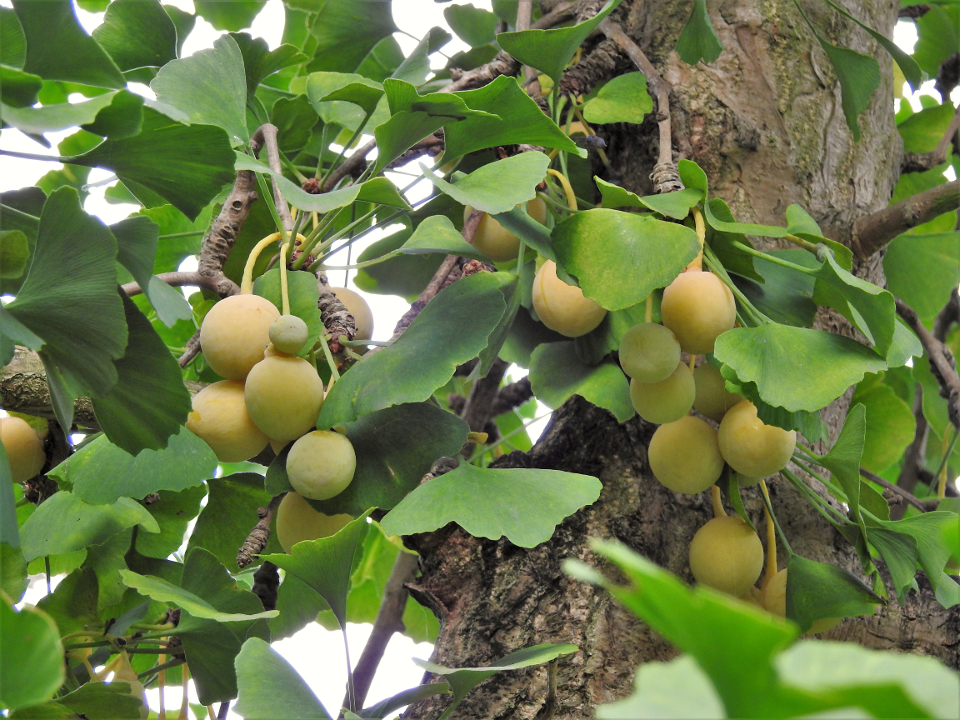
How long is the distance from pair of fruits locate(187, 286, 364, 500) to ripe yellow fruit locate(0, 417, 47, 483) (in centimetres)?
28

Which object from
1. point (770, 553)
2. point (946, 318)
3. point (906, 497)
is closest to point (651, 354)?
point (770, 553)

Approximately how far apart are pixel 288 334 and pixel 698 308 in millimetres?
326

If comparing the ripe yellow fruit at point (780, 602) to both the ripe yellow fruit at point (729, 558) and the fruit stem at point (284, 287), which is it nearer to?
the ripe yellow fruit at point (729, 558)

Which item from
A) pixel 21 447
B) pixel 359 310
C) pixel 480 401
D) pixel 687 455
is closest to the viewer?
pixel 687 455

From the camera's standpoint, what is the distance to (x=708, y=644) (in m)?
0.21

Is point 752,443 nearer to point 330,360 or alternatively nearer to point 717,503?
point 717,503

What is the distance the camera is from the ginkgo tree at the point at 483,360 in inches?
22.3

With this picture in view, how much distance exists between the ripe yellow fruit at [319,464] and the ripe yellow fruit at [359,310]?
303 millimetres

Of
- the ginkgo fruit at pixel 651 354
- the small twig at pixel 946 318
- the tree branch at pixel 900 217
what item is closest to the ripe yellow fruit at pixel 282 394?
the ginkgo fruit at pixel 651 354

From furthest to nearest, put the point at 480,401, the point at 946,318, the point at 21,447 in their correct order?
the point at 946,318
the point at 480,401
the point at 21,447

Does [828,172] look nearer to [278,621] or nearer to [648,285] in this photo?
[648,285]

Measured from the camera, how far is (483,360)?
28.8 inches

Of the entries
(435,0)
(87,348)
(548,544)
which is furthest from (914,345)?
(435,0)

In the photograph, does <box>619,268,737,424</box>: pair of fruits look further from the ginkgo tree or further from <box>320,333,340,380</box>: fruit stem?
<box>320,333,340,380</box>: fruit stem
